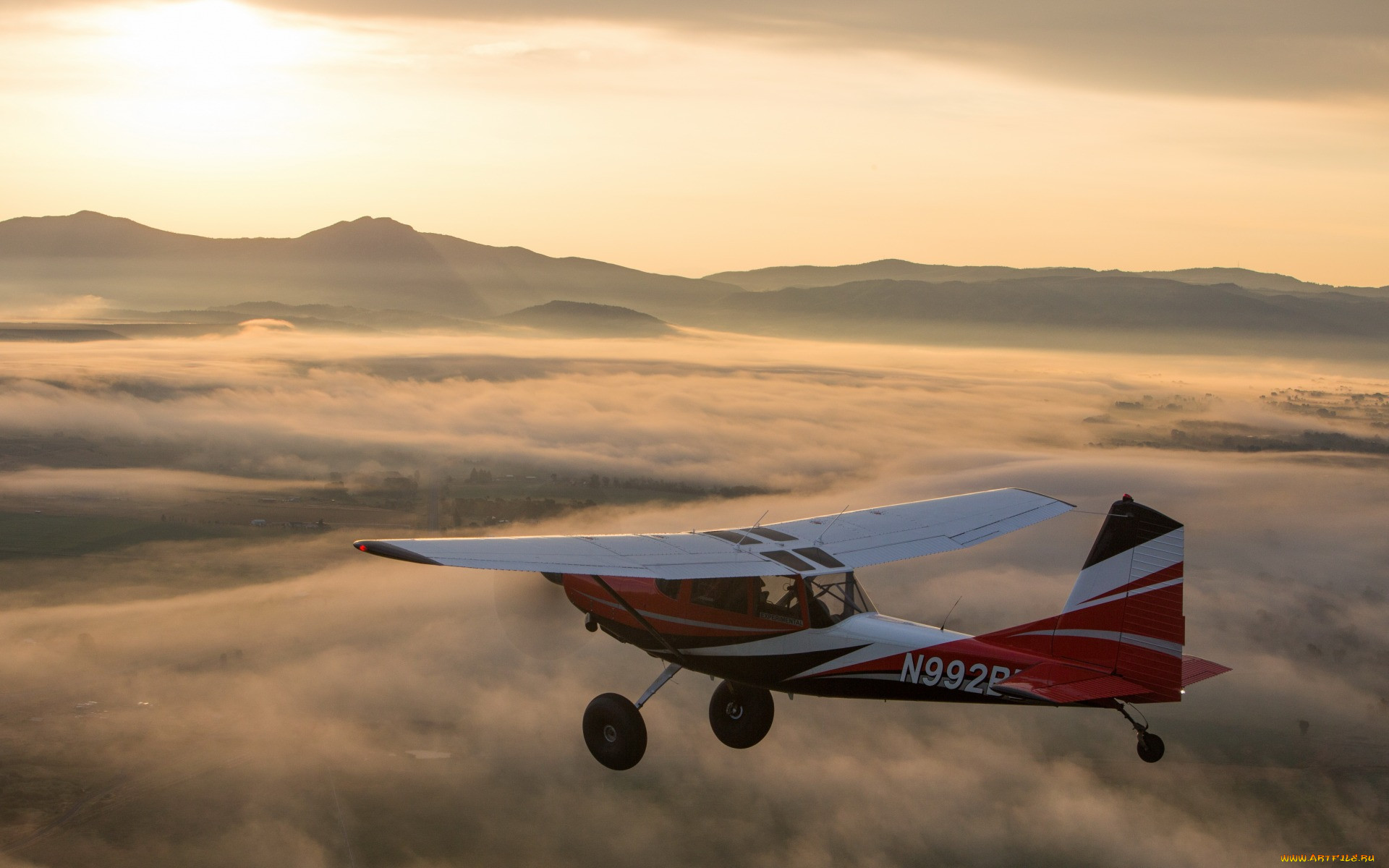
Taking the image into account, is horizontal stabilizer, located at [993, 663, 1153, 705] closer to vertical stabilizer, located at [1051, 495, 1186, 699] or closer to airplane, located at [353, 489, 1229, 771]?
airplane, located at [353, 489, 1229, 771]

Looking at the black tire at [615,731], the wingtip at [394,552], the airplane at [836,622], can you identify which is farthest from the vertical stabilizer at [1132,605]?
the wingtip at [394,552]

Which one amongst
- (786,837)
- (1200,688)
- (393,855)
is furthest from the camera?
(1200,688)

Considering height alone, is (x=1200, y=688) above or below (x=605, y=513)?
below

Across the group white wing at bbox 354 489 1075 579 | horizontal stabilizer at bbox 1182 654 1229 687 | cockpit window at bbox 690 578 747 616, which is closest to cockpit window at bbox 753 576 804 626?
cockpit window at bbox 690 578 747 616

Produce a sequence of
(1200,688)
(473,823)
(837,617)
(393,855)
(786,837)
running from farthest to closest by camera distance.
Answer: (1200,688)
(786,837)
(473,823)
(393,855)
(837,617)

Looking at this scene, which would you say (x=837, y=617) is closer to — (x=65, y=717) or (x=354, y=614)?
(x=65, y=717)

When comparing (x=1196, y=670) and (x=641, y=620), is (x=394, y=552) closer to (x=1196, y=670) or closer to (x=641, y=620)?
(x=641, y=620)

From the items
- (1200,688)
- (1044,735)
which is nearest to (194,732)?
(1044,735)
